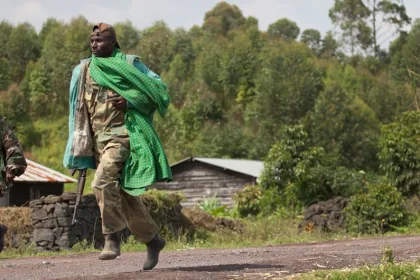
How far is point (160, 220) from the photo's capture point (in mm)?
19781

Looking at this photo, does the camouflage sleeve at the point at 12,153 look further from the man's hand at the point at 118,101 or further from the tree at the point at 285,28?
the tree at the point at 285,28

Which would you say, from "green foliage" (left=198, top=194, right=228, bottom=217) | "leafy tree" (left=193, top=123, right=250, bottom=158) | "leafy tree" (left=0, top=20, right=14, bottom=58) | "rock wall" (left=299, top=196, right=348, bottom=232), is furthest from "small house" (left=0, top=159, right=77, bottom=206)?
"leafy tree" (left=0, top=20, right=14, bottom=58)

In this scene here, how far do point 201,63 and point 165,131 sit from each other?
47.4 ft

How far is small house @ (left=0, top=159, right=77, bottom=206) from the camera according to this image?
99.1 feet

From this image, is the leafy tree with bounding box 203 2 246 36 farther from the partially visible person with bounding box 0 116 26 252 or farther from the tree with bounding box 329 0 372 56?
the partially visible person with bounding box 0 116 26 252

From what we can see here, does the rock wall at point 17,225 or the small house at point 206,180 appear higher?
the small house at point 206,180

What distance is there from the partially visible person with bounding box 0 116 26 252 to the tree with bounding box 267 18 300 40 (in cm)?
10516

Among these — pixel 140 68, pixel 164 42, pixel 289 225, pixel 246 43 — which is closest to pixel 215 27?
pixel 164 42

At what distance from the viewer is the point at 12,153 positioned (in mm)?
7711

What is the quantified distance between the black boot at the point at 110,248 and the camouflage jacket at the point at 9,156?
937 millimetres

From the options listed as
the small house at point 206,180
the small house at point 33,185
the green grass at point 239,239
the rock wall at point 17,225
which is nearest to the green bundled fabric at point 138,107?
the green grass at point 239,239

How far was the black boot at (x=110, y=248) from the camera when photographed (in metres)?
7.47

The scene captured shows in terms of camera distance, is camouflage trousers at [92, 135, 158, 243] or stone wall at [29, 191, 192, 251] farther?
stone wall at [29, 191, 192, 251]

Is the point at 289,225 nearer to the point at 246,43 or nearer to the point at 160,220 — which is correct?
the point at 160,220
